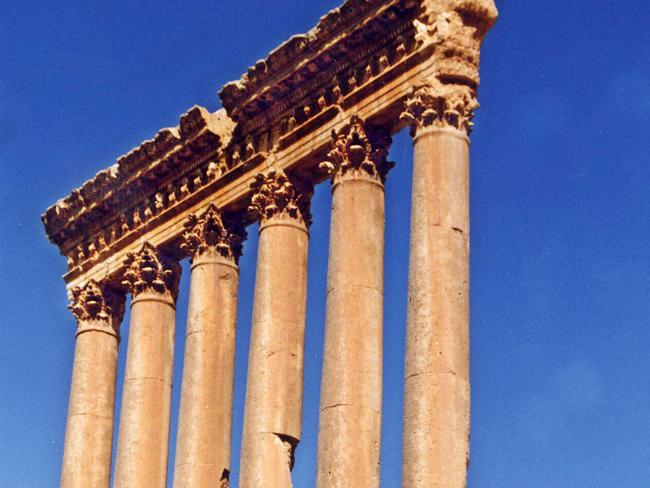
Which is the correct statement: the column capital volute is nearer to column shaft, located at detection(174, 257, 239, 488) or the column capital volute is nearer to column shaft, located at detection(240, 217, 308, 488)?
column shaft, located at detection(174, 257, 239, 488)

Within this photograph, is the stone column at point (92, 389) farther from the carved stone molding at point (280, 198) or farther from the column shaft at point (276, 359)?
the column shaft at point (276, 359)

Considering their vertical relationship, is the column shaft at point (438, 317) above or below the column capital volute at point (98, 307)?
below

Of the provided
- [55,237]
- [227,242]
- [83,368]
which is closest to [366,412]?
[227,242]

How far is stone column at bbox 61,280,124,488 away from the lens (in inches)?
1264

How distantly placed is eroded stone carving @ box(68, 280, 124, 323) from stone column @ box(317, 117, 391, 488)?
7186 millimetres

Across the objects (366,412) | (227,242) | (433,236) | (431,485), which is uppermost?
(227,242)

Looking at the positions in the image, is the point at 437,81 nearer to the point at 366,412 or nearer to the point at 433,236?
the point at 433,236

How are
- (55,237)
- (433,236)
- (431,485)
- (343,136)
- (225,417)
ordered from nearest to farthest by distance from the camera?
(431,485) < (433,236) < (343,136) < (225,417) < (55,237)

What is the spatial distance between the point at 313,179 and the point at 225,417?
4202 mm

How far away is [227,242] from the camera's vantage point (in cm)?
3048

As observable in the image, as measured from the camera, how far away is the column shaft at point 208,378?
2888 cm

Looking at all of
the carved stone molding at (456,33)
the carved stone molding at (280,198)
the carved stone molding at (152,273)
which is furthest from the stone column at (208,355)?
the carved stone molding at (456,33)

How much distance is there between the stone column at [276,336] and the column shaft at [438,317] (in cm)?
350

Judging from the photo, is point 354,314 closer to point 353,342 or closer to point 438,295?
point 353,342
